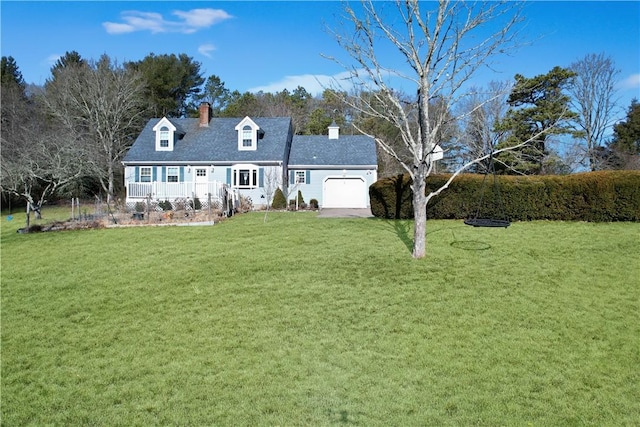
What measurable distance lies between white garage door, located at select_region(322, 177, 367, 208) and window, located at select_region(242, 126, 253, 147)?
16.1ft

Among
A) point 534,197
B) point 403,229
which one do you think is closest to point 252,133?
point 403,229

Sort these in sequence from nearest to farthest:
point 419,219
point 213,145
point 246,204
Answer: point 419,219, point 246,204, point 213,145

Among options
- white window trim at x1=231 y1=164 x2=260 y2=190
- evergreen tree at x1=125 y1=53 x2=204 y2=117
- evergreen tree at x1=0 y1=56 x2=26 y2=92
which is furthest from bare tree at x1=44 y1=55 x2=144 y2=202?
white window trim at x1=231 y1=164 x2=260 y2=190

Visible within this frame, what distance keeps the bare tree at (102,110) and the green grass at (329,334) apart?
20.6 meters

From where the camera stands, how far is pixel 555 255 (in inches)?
375

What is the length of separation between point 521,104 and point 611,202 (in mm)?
14733

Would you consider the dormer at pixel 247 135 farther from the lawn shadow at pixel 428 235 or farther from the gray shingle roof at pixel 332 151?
the lawn shadow at pixel 428 235

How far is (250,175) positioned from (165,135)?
565 cm

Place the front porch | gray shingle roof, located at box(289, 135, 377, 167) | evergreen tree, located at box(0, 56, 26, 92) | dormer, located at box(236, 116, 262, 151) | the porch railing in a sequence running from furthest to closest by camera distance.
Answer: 1. evergreen tree, located at box(0, 56, 26, 92)
2. gray shingle roof, located at box(289, 135, 377, 167)
3. dormer, located at box(236, 116, 262, 151)
4. the porch railing
5. the front porch

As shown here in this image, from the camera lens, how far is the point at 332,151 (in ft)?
86.5

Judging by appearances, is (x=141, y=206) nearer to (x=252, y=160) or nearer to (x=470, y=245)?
(x=252, y=160)

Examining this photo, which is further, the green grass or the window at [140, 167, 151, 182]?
the window at [140, 167, 151, 182]

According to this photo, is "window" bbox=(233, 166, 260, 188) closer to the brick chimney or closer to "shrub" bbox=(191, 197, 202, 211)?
the brick chimney

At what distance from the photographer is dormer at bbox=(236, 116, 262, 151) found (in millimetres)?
24547
